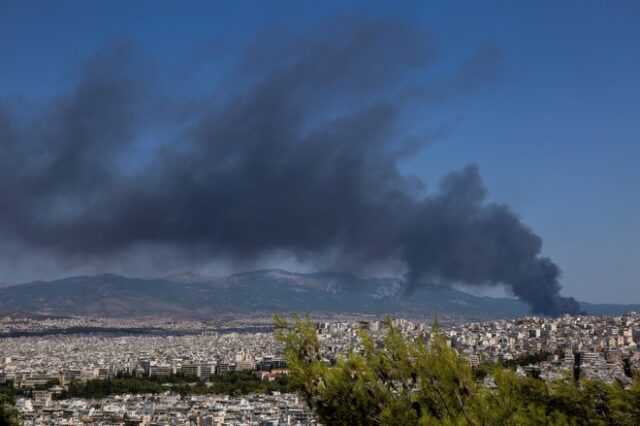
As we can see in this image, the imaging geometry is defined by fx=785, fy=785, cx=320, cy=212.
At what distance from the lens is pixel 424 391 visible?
7172 millimetres

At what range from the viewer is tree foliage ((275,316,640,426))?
6.90 metres

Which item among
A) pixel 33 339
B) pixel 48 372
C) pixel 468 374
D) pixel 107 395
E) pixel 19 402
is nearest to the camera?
pixel 468 374

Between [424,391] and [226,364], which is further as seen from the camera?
[226,364]

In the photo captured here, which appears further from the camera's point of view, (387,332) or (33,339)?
(33,339)

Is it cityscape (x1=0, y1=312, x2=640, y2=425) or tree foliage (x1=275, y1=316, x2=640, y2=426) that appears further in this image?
cityscape (x1=0, y1=312, x2=640, y2=425)

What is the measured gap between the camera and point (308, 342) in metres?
8.26

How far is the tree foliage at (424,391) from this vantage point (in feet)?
22.6

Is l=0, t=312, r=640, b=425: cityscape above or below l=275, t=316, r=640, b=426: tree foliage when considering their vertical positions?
below

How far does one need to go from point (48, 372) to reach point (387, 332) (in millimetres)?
58638

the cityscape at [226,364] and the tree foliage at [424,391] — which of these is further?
the cityscape at [226,364]

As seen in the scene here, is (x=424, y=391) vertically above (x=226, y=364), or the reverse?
(x=424, y=391)

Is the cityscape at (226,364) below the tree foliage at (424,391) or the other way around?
below

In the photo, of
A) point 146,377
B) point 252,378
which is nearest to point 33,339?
point 146,377

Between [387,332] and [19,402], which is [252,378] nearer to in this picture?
[19,402]
